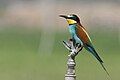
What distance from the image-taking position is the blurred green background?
42.5ft

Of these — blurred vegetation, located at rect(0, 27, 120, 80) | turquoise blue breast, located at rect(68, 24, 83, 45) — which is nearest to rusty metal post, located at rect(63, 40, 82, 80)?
turquoise blue breast, located at rect(68, 24, 83, 45)

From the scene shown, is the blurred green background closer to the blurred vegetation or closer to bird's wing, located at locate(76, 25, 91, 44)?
the blurred vegetation

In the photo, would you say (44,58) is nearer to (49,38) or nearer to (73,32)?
(49,38)

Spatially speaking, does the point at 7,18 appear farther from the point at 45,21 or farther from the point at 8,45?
the point at 8,45

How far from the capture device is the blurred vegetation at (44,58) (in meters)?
11.9

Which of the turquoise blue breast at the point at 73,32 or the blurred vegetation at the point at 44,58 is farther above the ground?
the turquoise blue breast at the point at 73,32

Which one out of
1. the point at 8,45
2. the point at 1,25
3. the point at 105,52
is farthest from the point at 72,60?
the point at 1,25

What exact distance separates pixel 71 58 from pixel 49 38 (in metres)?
18.0

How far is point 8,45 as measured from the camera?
63.0 ft

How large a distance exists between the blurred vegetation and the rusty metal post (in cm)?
578

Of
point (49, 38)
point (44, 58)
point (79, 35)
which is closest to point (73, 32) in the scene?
point (79, 35)

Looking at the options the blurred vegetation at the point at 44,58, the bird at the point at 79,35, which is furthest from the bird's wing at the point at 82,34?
the blurred vegetation at the point at 44,58

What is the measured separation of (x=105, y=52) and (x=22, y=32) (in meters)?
5.83

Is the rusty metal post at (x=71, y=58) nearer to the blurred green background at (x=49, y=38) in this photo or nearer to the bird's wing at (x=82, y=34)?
the bird's wing at (x=82, y=34)
